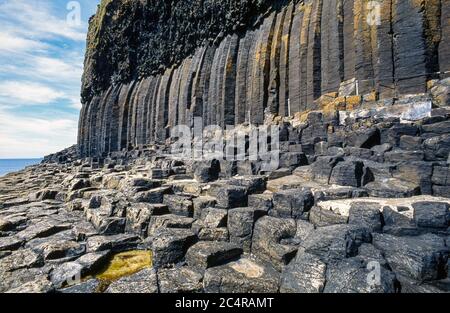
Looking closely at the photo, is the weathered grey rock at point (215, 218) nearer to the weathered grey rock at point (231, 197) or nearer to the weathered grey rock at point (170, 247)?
the weathered grey rock at point (231, 197)

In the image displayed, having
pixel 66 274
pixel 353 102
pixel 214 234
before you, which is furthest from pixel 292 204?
pixel 353 102

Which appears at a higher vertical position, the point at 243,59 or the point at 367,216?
the point at 243,59

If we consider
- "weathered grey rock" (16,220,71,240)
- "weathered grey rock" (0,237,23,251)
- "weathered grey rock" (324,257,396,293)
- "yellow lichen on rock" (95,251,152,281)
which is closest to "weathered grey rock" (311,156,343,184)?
"weathered grey rock" (324,257,396,293)

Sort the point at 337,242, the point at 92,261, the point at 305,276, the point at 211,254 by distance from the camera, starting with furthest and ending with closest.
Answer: the point at 92,261, the point at 211,254, the point at 337,242, the point at 305,276

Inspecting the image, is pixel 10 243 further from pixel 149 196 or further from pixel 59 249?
pixel 149 196

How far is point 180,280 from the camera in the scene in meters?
4.01

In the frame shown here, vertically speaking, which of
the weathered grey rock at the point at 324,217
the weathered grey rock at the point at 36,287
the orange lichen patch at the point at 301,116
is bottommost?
the weathered grey rock at the point at 36,287

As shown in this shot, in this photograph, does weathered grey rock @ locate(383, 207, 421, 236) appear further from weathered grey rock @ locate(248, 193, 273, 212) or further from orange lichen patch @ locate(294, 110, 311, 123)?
orange lichen patch @ locate(294, 110, 311, 123)

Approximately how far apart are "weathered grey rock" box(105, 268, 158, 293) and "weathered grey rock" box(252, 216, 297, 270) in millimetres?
1706

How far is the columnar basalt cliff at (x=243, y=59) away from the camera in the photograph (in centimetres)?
934

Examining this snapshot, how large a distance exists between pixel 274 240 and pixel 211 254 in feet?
3.43

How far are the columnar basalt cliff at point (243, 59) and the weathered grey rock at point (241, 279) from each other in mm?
8151

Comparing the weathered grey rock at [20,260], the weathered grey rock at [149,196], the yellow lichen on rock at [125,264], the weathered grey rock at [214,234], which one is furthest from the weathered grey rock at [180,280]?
the weathered grey rock at [149,196]

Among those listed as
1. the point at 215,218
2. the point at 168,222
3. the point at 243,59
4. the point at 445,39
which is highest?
the point at 243,59
